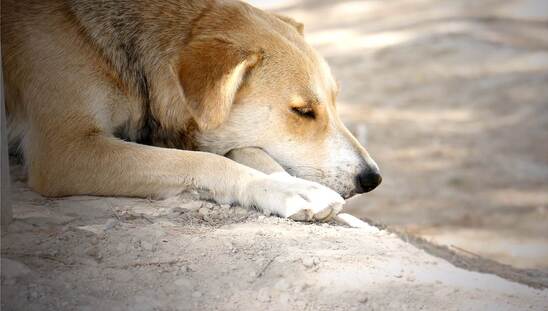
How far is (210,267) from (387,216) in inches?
125

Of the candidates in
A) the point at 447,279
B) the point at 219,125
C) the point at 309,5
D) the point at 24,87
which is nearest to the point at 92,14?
the point at 24,87

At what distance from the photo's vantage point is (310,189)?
2.82 m

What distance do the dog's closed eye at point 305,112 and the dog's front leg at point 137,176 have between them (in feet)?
1.15

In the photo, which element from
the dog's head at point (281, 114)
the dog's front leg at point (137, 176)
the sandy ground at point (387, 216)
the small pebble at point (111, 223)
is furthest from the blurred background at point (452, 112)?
the small pebble at point (111, 223)

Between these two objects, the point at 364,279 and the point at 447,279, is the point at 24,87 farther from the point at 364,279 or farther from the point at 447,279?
the point at 447,279

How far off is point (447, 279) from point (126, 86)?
1.53 m

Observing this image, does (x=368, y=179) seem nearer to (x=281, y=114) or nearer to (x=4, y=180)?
(x=281, y=114)

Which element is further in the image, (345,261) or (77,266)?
(345,261)

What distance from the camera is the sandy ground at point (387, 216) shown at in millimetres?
2084

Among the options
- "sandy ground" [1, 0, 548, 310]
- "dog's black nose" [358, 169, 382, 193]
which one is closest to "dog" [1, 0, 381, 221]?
"dog's black nose" [358, 169, 382, 193]

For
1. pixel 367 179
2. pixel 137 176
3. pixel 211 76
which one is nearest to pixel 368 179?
pixel 367 179

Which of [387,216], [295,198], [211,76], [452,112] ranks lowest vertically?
[387,216]

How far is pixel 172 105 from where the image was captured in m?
3.10

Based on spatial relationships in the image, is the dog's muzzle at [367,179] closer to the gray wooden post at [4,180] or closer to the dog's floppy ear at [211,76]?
the dog's floppy ear at [211,76]
